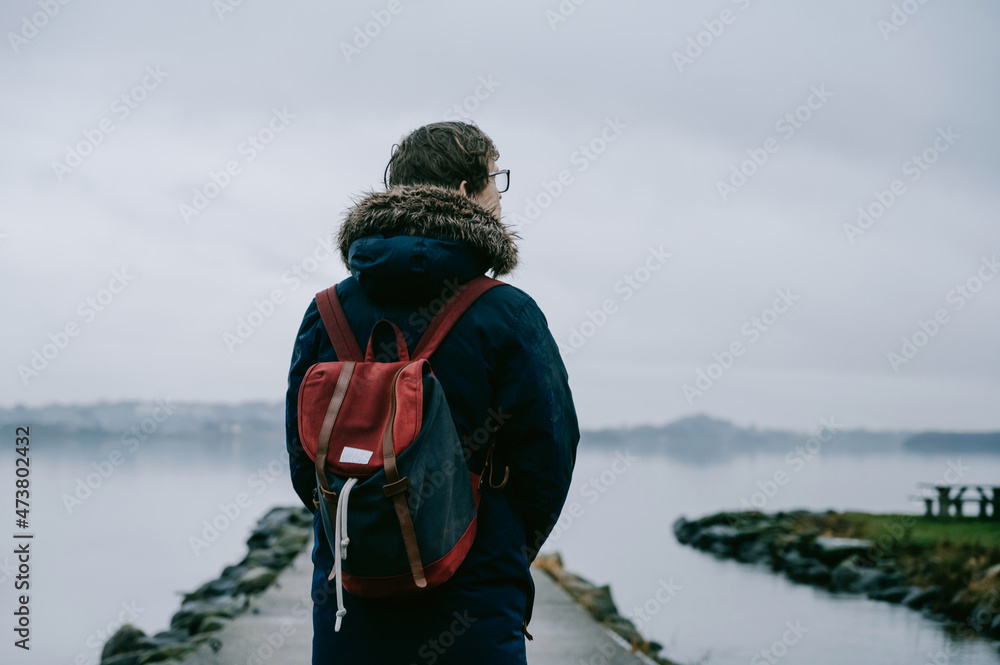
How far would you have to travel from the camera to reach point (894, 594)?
14.2 metres

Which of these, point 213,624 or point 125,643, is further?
point 125,643

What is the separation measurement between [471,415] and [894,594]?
1438 cm

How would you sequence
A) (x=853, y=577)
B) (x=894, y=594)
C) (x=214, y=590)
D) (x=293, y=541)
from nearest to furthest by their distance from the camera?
(x=214, y=590) → (x=293, y=541) → (x=894, y=594) → (x=853, y=577)

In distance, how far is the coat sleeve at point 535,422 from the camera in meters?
2.06

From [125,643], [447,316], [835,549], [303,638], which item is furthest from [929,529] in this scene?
[447,316]

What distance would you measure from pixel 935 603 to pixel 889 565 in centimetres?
313

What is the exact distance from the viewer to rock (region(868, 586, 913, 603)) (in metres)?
14.1

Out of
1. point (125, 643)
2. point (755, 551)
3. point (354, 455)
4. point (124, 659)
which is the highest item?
point (755, 551)

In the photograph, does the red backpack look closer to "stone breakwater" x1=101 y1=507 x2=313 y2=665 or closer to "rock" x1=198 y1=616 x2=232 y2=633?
"stone breakwater" x1=101 y1=507 x2=313 y2=665

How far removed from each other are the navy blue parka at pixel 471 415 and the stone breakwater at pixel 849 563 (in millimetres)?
11133

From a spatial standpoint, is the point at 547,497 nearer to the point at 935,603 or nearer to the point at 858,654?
the point at 858,654

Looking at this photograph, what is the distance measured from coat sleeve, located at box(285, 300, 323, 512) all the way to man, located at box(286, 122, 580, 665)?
0.25 feet

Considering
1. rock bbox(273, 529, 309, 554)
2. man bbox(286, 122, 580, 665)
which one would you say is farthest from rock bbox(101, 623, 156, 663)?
man bbox(286, 122, 580, 665)

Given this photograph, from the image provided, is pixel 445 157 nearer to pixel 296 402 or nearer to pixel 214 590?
pixel 296 402
